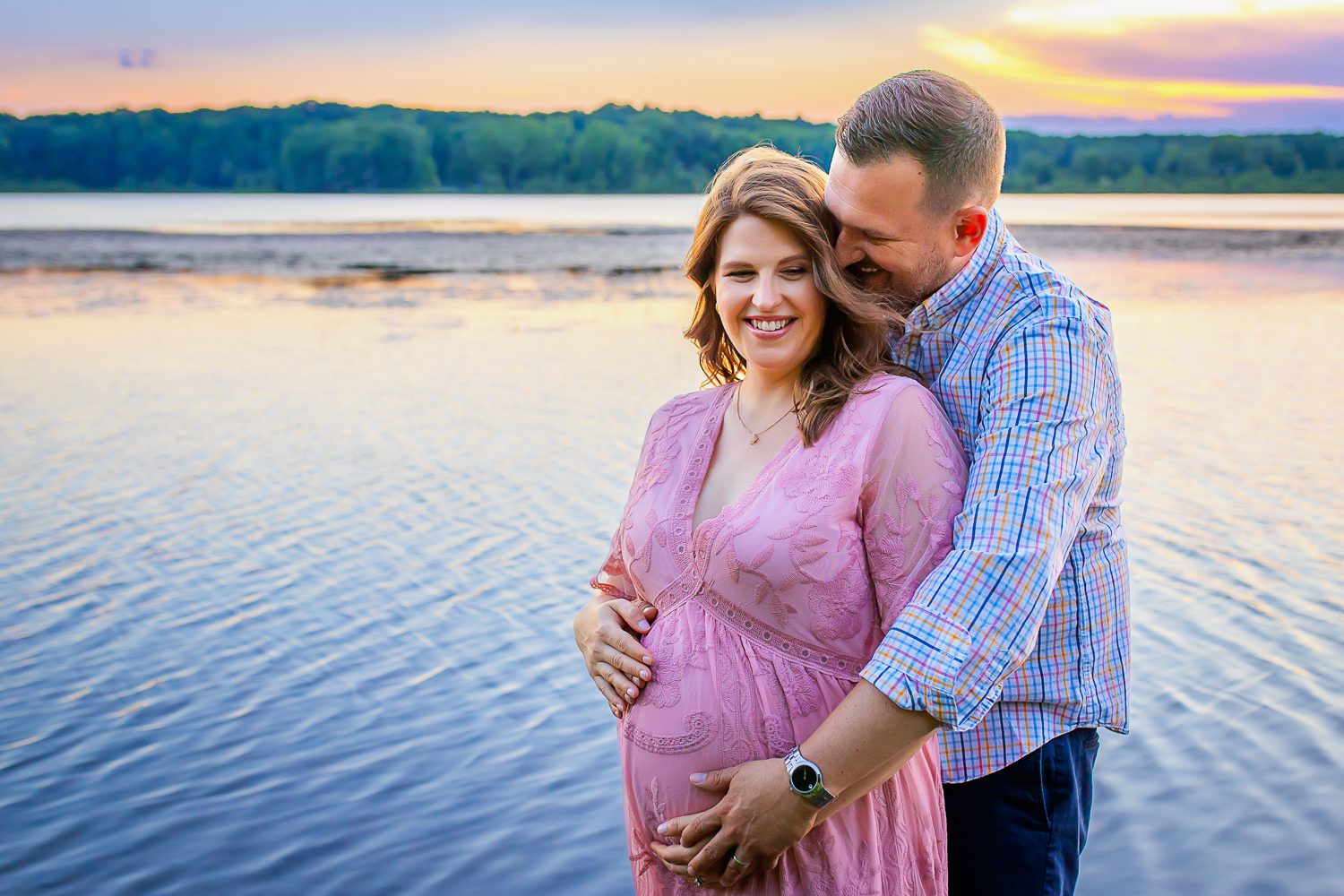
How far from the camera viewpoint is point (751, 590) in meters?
2.12

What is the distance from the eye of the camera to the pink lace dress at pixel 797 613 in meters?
2.04

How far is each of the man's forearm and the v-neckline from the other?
1.34ft

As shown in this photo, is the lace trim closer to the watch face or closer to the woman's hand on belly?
Answer: the woman's hand on belly

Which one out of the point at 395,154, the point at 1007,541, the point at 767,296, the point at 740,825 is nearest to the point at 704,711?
the point at 740,825

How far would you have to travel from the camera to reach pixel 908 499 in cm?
202

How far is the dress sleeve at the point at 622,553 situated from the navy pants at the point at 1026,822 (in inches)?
30.4

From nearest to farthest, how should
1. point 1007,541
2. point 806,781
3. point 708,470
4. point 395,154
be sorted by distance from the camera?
1. point 1007,541
2. point 806,781
3. point 708,470
4. point 395,154

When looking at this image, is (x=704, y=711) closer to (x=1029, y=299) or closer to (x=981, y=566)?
(x=981, y=566)

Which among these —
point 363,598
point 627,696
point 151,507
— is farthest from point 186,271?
point 627,696

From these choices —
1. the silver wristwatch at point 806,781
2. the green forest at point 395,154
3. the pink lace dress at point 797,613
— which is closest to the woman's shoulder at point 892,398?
the pink lace dress at point 797,613

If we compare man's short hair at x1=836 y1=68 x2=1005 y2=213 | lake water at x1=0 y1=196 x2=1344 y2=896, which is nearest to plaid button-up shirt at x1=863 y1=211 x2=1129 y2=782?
man's short hair at x1=836 y1=68 x2=1005 y2=213

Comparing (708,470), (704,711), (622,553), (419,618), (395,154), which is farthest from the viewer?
(395,154)

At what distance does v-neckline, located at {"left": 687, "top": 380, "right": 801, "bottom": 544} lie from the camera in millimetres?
2189

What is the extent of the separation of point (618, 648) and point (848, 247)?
875mm
